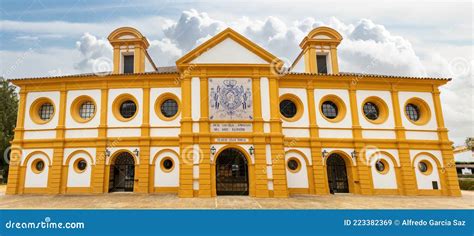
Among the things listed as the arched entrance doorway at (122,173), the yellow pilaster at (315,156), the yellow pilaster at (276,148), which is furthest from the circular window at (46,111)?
the yellow pilaster at (315,156)

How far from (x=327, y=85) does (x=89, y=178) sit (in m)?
18.7

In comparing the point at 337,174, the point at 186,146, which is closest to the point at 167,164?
the point at 186,146

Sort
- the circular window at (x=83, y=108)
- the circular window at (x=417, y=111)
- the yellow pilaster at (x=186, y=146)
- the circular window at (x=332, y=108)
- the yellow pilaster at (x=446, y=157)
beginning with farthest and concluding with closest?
the circular window at (x=417, y=111) → the circular window at (x=332, y=108) → the circular window at (x=83, y=108) → the yellow pilaster at (x=446, y=157) → the yellow pilaster at (x=186, y=146)

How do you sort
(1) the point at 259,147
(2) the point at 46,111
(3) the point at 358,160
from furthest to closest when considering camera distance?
(2) the point at 46,111, (3) the point at 358,160, (1) the point at 259,147

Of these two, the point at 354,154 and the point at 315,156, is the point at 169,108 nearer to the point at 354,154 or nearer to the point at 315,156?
the point at 315,156

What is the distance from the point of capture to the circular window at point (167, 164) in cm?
1834

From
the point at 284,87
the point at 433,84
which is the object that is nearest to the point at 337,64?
the point at 284,87

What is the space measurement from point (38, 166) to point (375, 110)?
25.9 meters

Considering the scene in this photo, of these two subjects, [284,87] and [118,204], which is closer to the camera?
[118,204]

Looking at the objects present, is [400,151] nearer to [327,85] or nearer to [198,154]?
[327,85]

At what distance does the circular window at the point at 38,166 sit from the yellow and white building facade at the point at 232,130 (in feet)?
0.23

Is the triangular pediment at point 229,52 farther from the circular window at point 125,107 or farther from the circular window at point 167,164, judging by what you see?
the circular window at point 167,164

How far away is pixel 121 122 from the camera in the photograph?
1889 cm

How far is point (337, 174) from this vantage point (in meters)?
19.3
